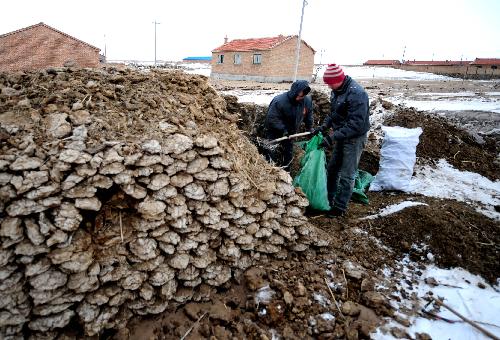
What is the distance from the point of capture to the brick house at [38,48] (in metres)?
19.3

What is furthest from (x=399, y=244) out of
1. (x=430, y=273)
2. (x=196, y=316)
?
(x=196, y=316)

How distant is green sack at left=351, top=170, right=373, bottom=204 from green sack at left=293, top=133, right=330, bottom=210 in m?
0.61

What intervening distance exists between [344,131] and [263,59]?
65.3 feet

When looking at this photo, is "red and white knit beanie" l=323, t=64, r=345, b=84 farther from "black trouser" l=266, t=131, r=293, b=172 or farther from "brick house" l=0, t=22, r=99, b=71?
"brick house" l=0, t=22, r=99, b=71

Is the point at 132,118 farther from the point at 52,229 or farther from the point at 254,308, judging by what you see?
the point at 254,308

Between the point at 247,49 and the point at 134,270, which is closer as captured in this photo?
the point at 134,270

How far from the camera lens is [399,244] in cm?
322

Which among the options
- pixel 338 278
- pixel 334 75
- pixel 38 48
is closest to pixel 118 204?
pixel 338 278

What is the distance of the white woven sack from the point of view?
434cm

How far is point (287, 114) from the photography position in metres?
4.49

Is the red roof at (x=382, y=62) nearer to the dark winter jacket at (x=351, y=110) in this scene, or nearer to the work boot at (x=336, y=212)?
the dark winter jacket at (x=351, y=110)

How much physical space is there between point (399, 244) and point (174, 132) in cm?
261

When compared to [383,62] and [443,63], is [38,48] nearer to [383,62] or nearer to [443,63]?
[443,63]

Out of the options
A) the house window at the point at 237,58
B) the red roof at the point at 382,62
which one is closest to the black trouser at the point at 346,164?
the house window at the point at 237,58
